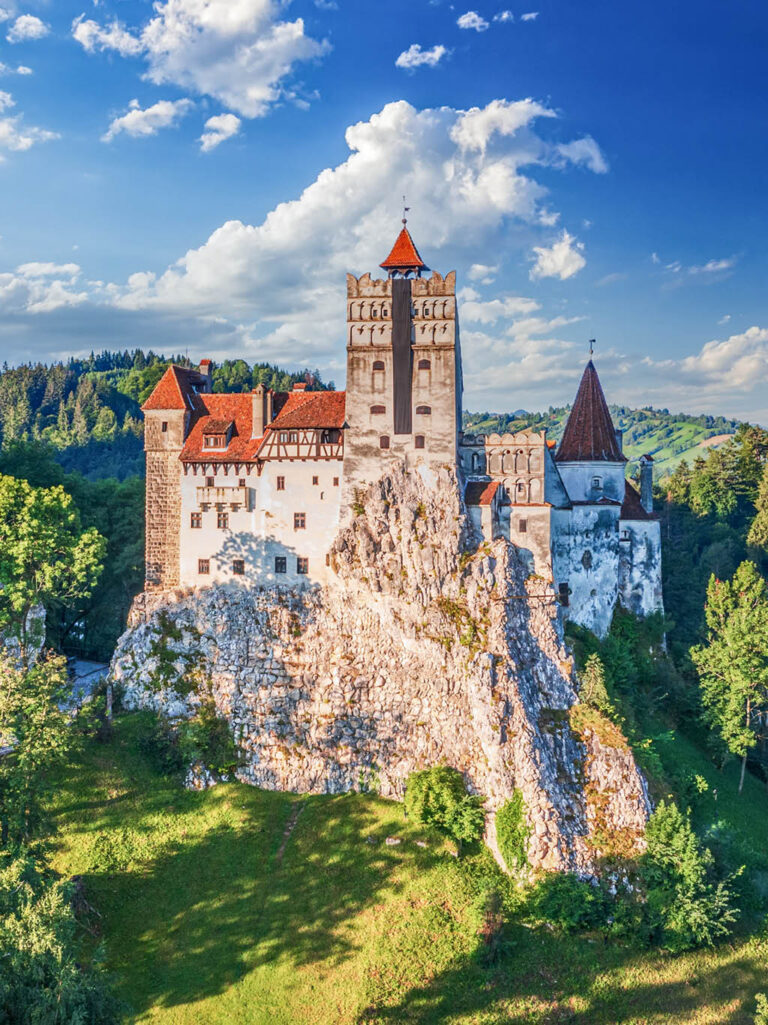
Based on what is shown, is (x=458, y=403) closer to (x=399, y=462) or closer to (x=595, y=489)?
(x=399, y=462)

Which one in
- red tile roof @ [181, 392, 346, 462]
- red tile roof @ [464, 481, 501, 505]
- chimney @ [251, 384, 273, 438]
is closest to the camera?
red tile roof @ [464, 481, 501, 505]

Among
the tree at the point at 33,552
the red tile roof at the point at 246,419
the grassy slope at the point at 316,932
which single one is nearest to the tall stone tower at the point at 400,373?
the red tile roof at the point at 246,419

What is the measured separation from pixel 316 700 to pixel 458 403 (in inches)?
847

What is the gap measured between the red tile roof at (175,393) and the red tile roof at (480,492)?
19.9 meters

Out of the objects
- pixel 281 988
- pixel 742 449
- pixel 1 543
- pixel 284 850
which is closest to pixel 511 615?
pixel 284 850

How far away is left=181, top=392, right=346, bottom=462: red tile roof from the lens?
5434cm

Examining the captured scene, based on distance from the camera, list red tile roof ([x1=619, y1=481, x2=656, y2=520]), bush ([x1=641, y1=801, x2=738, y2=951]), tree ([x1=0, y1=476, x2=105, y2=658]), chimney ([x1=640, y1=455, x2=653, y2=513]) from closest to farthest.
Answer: bush ([x1=641, y1=801, x2=738, y2=951]) < tree ([x1=0, y1=476, x2=105, y2=658]) < red tile roof ([x1=619, y1=481, x2=656, y2=520]) < chimney ([x1=640, y1=455, x2=653, y2=513])

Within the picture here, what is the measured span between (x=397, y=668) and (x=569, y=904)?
52.4ft

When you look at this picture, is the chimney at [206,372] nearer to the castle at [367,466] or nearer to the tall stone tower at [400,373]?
the castle at [367,466]

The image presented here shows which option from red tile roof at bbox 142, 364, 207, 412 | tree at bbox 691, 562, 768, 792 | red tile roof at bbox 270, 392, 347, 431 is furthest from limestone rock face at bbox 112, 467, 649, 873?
tree at bbox 691, 562, 768, 792

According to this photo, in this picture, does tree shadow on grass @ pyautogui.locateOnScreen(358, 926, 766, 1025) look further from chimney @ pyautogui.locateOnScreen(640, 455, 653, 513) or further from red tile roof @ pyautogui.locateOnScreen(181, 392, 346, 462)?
red tile roof @ pyautogui.locateOnScreen(181, 392, 346, 462)

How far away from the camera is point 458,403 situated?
56.0m

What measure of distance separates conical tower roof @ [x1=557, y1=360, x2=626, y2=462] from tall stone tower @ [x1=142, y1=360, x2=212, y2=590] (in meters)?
26.1

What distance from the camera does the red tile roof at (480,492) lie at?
5231 cm
